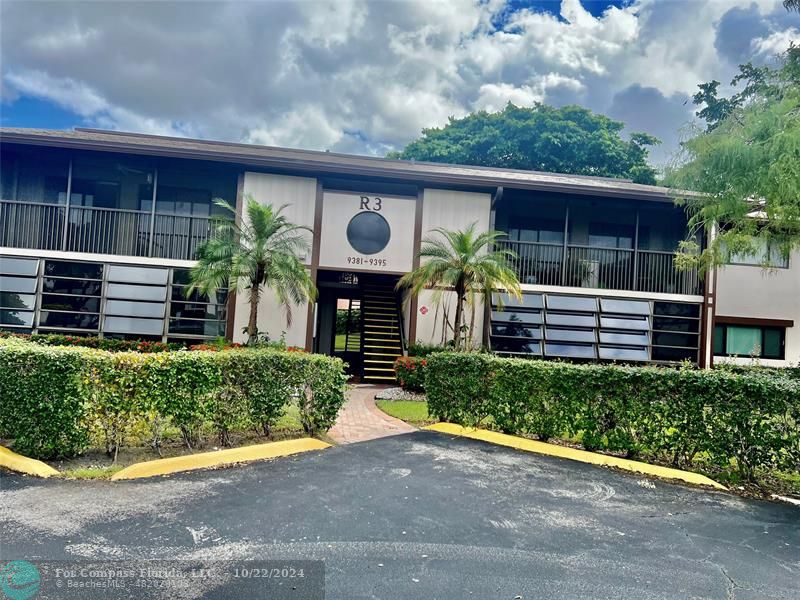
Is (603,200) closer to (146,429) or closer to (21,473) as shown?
(146,429)

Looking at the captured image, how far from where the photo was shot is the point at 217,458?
17.5 feet

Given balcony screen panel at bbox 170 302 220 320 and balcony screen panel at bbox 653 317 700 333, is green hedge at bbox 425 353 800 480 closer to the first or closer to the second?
balcony screen panel at bbox 170 302 220 320

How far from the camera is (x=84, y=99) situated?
52.3ft

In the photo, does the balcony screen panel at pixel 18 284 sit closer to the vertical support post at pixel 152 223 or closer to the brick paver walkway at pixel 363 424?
the vertical support post at pixel 152 223

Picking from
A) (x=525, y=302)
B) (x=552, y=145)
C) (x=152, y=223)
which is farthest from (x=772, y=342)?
(x=152, y=223)

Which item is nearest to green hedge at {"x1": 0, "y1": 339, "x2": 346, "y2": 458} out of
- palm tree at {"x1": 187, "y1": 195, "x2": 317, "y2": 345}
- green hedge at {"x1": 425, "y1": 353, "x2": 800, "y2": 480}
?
green hedge at {"x1": 425, "y1": 353, "x2": 800, "y2": 480}

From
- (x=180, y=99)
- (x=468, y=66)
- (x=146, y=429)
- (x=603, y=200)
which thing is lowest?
(x=146, y=429)

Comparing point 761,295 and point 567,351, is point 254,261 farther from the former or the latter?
point 761,295

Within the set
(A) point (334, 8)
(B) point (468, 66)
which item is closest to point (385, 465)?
(A) point (334, 8)

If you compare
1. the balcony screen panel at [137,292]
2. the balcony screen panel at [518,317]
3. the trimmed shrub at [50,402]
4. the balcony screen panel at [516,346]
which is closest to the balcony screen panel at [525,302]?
the balcony screen panel at [518,317]

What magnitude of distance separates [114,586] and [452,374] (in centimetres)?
557

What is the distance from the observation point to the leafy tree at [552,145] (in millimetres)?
29453

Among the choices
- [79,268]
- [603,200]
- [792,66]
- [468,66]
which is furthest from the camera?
[468,66]

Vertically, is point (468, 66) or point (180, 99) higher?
point (468, 66)
